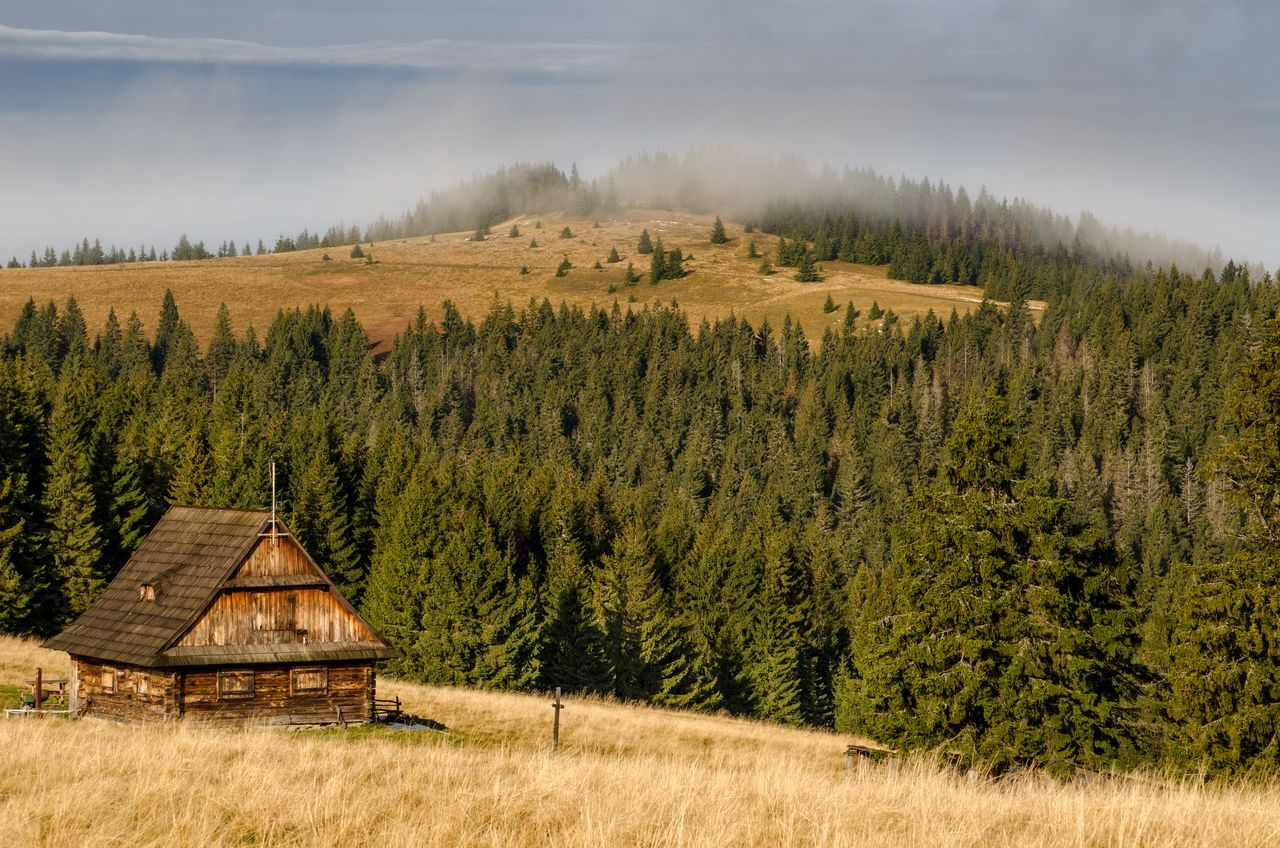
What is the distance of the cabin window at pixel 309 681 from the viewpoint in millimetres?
39219

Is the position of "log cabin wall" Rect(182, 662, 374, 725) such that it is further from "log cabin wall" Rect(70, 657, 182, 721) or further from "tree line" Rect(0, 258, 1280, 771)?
"tree line" Rect(0, 258, 1280, 771)

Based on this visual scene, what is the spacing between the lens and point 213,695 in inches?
1508

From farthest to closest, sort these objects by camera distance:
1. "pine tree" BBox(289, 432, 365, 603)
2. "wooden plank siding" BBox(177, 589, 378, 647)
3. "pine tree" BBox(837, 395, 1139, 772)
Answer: "pine tree" BBox(289, 432, 365, 603) → "wooden plank siding" BBox(177, 589, 378, 647) → "pine tree" BBox(837, 395, 1139, 772)

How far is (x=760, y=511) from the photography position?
359 ft

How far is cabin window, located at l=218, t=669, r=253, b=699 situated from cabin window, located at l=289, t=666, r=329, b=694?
1279 mm

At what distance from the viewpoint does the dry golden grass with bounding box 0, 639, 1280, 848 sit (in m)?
8.27

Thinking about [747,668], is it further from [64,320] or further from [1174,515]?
[64,320]

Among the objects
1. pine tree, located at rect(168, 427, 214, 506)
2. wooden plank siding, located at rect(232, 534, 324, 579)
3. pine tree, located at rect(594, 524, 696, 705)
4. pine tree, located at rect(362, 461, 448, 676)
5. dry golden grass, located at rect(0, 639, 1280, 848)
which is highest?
dry golden grass, located at rect(0, 639, 1280, 848)

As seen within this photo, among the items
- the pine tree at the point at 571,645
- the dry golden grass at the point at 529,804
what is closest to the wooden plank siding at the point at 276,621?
the pine tree at the point at 571,645

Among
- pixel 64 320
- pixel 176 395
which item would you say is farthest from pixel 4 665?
pixel 64 320

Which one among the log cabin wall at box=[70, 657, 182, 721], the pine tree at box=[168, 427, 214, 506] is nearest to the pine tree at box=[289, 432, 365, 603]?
the pine tree at box=[168, 427, 214, 506]

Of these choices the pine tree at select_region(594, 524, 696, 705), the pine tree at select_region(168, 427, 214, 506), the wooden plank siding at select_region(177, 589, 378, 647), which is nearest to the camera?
the wooden plank siding at select_region(177, 589, 378, 647)

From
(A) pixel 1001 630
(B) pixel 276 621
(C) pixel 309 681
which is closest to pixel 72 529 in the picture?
(B) pixel 276 621

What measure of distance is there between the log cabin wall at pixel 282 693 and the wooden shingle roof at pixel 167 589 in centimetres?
105
